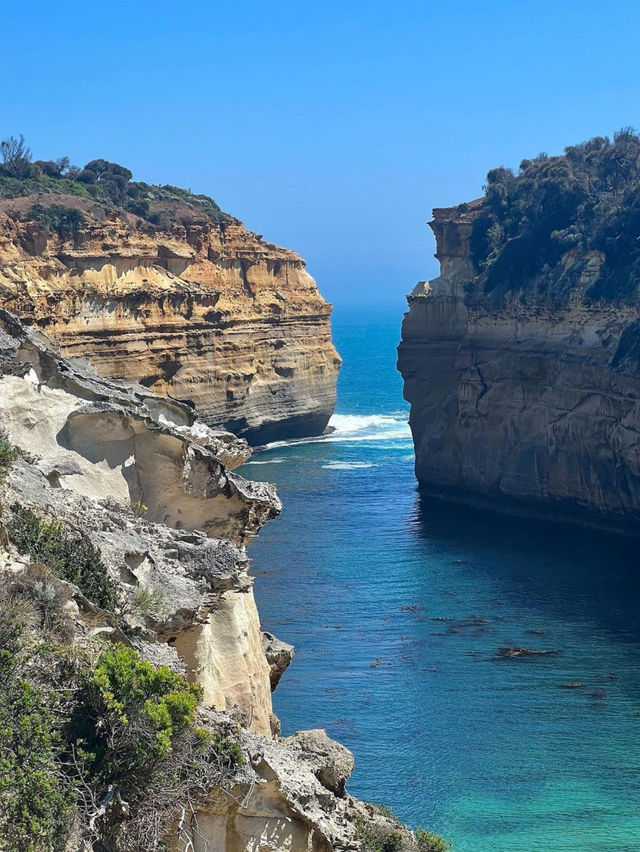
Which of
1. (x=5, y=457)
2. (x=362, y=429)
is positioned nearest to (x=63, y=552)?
(x=5, y=457)

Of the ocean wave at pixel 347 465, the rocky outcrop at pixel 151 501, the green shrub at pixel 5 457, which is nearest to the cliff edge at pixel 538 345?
the ocean wave at pixel 347 465

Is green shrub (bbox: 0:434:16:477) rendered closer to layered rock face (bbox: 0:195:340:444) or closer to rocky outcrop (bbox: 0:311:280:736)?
rocky outcrop (bbox: 0:311:280:736)

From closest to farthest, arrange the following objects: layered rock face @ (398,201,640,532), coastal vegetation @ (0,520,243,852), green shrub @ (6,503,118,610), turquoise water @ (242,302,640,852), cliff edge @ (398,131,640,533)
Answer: coastal vegetation @ (0,520,243,852), green shrub @ (6,503,118,610), turquoise water @ (242,302,640,852), layered rock face @ (398,201,640,532), cliff edge @ (398,131,640,533)

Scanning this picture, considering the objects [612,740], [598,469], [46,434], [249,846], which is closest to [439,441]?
[598,469]

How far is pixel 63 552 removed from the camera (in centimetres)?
1220

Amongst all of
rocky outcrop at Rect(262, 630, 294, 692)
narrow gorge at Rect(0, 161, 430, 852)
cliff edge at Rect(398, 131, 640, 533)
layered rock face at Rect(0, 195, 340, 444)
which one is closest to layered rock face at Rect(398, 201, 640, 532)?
cliff edge at Rect(398, 131, 640, 533)

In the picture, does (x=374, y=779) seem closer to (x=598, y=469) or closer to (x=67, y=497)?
(x=67, y=497)

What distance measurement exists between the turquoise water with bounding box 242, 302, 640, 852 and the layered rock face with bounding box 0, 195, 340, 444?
12784 mm

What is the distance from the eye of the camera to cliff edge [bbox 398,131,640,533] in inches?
2042

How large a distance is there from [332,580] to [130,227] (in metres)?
35.7

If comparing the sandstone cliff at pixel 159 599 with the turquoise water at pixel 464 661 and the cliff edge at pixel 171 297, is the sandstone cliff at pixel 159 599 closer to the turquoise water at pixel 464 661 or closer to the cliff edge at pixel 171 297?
the turquoise water at pixel 464 661

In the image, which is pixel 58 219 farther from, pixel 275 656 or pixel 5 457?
pixel 5 457

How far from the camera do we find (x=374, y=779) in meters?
26.7

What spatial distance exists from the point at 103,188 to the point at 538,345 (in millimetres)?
38087
